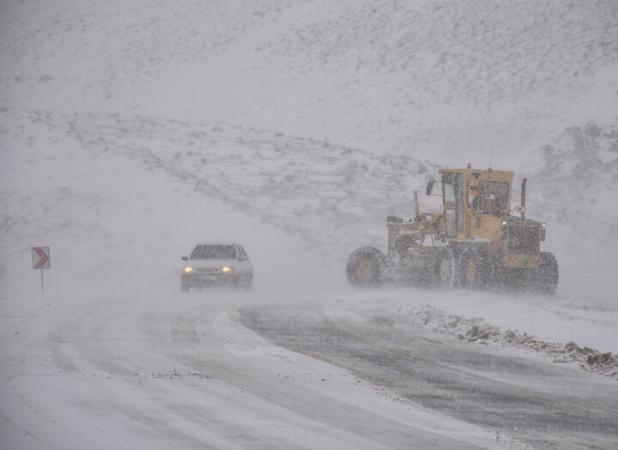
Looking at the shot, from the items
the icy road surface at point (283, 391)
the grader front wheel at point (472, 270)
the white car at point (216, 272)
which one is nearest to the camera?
the icy road surface at point (283, 391)

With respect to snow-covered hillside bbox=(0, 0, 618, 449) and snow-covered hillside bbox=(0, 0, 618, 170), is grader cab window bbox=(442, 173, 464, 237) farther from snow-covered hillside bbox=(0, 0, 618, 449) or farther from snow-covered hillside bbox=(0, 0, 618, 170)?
snow-covered hillside bbox=(0, 0, 618, 170)

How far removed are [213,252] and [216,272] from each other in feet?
4.05

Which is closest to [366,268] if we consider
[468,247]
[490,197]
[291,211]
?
[468,247]

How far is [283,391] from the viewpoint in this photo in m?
9.91

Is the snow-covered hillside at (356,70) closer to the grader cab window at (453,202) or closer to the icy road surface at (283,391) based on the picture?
the grader cab window at (453,202)

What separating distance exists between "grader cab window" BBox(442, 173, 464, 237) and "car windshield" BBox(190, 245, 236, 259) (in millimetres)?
6009

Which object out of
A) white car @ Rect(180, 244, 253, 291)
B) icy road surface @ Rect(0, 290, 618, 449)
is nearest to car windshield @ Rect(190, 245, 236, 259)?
white car @ Rect(180, 244, 253, 291)

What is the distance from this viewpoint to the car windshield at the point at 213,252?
26641 millimetres

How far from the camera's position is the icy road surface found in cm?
785

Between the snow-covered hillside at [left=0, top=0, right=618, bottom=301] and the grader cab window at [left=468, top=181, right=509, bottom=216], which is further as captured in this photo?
the snow-covered hillside at [left=0, top=0, right=618, bottom=301]

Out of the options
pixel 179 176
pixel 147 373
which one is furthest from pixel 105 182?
pixel 147 373

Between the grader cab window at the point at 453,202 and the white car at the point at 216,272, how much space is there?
5.66 metres

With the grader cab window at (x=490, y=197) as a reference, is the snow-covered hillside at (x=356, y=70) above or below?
above

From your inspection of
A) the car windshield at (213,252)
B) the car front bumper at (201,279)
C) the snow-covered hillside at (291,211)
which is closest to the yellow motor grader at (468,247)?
the snow-covered hillside at (291,211)
